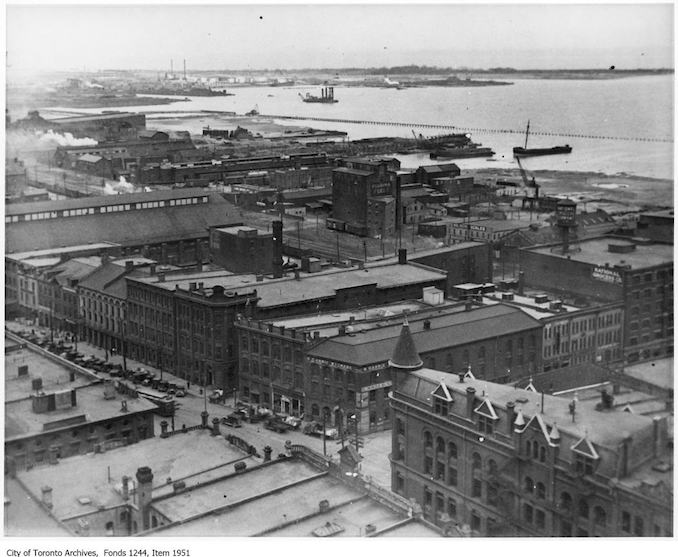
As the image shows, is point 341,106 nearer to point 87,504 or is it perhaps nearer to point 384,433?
point 384,433

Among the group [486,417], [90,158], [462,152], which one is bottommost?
[486,417]

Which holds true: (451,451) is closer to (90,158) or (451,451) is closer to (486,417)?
(486,417)

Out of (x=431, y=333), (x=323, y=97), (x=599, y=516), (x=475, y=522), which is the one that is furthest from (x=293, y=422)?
(x=323, y=97)

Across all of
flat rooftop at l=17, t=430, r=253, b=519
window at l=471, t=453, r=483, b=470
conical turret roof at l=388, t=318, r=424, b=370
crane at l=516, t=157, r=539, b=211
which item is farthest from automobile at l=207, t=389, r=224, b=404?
crane at l=516, t=157, r=539, b=211

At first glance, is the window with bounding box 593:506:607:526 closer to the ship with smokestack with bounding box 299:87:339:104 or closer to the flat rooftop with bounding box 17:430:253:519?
the flat rooftop with bounding box 17:430:253:519

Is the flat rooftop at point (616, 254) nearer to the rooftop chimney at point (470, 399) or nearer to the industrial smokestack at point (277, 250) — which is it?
the rooftop chimney at point (470, 399)

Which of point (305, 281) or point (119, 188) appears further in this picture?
point (119, 188)

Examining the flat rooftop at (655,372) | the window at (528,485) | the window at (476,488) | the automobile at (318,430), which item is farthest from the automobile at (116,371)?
the window at (528,485)
